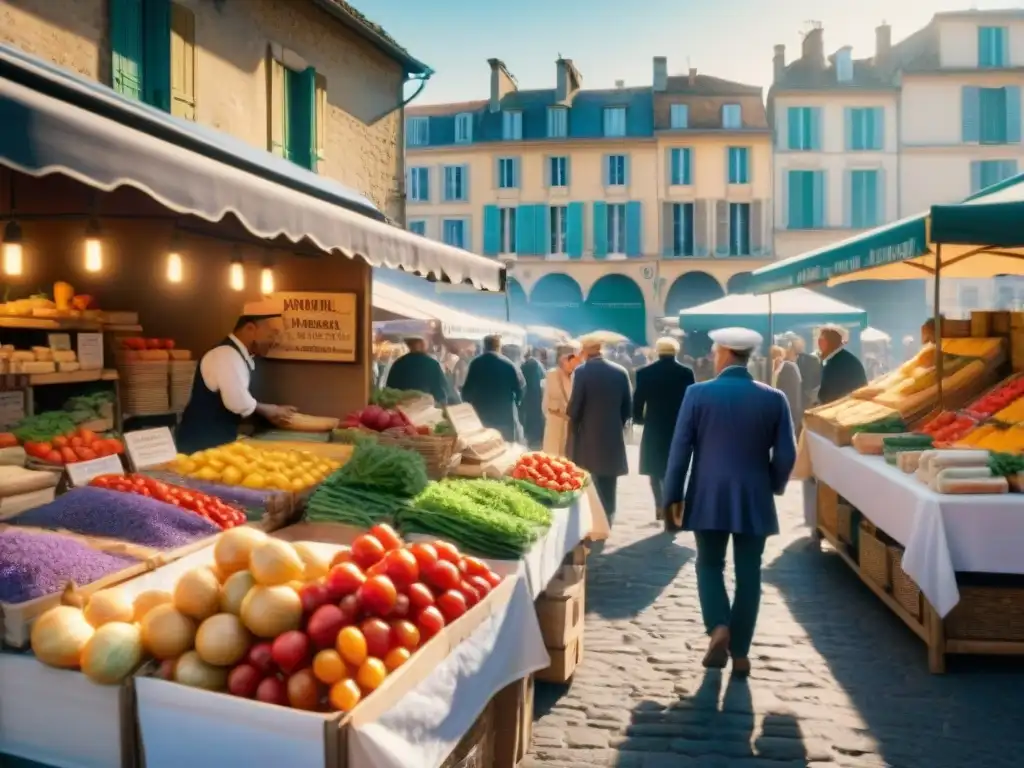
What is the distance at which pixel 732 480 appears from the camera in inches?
199

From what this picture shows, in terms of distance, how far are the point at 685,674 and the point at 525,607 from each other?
1741 mm

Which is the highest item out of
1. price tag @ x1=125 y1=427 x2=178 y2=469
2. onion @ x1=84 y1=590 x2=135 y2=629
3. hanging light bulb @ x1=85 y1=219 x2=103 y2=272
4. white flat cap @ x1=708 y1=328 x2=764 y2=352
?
hanging light bulb @ x1=85 y1=219 x2=103 y2=272

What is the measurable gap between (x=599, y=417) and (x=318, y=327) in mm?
2686

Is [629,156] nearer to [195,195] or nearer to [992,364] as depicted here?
[992,364]

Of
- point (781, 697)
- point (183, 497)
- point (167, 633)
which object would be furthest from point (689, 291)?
point (167, 633)

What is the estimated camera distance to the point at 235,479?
15.8ft

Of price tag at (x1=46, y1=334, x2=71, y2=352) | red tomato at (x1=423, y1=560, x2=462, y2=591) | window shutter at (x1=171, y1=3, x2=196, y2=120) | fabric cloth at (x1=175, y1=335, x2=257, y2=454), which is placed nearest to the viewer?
red tomato at (x1=423, y1=560, x2=462, y2=591)

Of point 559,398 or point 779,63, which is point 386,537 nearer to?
point 559,398

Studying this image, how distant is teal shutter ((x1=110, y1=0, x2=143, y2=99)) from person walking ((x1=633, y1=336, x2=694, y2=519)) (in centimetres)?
599

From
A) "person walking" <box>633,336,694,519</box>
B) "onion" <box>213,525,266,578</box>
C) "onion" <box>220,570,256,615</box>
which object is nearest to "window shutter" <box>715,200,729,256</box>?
"person walking" <box>633,336,694,519</box>

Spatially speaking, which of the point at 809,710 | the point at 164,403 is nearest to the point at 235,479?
the point at 809,710

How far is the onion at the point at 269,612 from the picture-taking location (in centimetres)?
271

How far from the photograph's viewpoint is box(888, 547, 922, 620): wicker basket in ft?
17.9

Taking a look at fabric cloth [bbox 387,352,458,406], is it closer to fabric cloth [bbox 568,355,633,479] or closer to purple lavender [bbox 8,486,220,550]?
fabric cloth [bbox 568,355,633,479]
